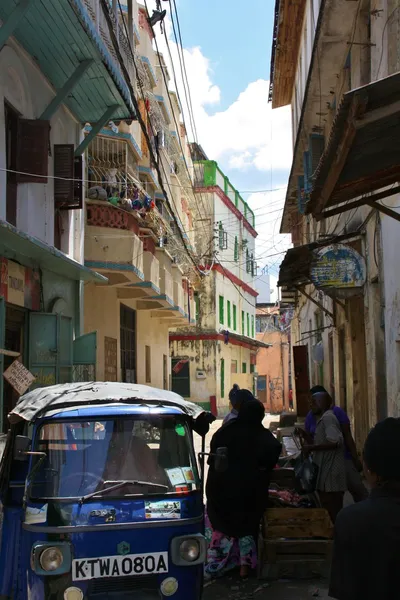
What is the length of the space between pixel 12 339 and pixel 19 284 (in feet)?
3.57

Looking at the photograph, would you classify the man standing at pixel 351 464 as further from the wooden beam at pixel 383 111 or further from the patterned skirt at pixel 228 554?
the wooden beam at pixel 383 111

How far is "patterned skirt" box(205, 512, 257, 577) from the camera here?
21.2 ft

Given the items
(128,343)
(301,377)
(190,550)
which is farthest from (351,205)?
(128,343)

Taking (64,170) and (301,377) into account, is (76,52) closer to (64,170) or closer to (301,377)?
(64,170)

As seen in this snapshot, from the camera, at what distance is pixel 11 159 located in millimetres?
11023

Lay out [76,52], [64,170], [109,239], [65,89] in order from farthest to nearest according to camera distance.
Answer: [109,239] → [64,170] → [65,89] → [76,52]

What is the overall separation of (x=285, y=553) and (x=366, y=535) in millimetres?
3973

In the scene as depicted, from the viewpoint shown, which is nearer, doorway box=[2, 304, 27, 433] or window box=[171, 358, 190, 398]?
doorway box=[2, 304, 27, 433]

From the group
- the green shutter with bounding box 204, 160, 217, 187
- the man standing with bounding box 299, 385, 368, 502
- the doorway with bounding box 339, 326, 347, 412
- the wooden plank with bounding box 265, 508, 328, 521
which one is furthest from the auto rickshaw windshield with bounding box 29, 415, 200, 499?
the green shutter with bounding box 204, 160, 217, 187

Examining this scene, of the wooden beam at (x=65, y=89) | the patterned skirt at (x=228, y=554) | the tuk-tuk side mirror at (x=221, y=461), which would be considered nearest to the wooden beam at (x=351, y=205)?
the tuk-tuk side mirror at (x=221, y=461)

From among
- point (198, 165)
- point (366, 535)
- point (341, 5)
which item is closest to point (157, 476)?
point (366, 535)

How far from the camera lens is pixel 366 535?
264 cm

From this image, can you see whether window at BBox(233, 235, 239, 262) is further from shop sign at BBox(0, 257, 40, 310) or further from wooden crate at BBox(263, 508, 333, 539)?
wooden crate at BBox(263, 508, 333, 539)

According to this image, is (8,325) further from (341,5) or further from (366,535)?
(366,535)
